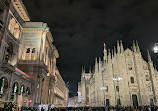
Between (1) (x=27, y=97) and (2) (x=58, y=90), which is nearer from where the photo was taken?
(1) (x=27, y=97)

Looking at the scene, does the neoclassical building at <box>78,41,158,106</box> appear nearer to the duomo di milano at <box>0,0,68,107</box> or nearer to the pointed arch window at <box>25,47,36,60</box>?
the duomo di milano at <box>0,0,68,107</box>

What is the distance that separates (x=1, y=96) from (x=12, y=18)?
11.8 meters

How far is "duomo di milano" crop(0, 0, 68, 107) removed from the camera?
19.4m

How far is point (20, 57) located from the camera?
3206 cm

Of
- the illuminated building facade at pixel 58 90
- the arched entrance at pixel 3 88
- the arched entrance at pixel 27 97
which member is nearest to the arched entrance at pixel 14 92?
the arched entrance at pixel 27 97

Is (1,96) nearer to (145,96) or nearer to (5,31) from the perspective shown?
(5,31)

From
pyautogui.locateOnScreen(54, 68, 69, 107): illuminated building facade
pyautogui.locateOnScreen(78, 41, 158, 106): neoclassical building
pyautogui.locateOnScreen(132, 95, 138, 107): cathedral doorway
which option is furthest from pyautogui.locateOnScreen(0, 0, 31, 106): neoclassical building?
pyautogui.locateOnScreen(132, 95, 138, 107): cathedral doorway

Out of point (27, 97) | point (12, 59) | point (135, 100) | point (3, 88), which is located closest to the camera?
point (3, 88)

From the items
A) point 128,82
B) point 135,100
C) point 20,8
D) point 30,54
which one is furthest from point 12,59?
point 135,100

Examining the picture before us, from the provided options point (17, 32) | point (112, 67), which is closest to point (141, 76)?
point (112, 67)

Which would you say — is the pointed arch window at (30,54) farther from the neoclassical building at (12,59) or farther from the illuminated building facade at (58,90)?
the illuminated building facade at (58,90)

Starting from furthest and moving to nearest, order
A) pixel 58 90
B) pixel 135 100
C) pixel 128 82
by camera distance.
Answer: pixel 58 90, pixel 128 82, pixel 135 100

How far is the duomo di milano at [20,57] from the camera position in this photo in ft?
63.7

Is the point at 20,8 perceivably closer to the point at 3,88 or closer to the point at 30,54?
the point at 30,54
